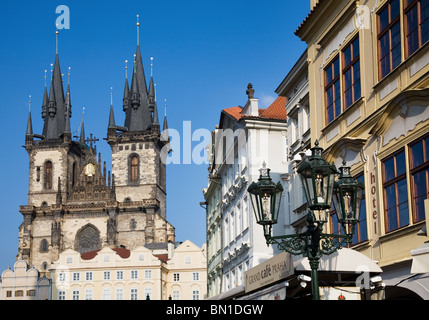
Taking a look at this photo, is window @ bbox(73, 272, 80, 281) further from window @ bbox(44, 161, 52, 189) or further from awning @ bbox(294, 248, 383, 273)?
awning @ bbox(294, 248, 383, 273)

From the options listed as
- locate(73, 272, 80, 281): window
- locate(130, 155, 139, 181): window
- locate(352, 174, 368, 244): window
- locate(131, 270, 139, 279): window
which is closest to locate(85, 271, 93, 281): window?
locate(73, 272, 80, 281): window

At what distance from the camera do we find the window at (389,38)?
40.4 feet

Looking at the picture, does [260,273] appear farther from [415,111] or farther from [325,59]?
[325,59]

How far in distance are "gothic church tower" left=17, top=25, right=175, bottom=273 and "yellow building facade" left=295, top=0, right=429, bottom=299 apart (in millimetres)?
73885

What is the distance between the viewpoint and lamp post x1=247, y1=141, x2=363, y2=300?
28.6 ft

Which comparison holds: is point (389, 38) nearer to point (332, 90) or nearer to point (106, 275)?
point (332, 90)

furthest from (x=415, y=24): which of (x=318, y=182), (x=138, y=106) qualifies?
(x=138, y=106)

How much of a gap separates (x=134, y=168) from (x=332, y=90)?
80.9 meters

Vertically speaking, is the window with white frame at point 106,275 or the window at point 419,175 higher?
the window with white frame at point 106,275

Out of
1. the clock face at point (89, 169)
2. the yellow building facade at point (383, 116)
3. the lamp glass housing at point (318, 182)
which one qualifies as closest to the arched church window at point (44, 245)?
the clock face at point (89, 169)

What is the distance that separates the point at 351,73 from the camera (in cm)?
1455

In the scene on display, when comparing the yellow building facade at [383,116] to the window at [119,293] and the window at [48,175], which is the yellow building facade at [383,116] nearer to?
the window at [119,293]

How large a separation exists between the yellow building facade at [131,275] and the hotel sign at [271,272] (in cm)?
6194
